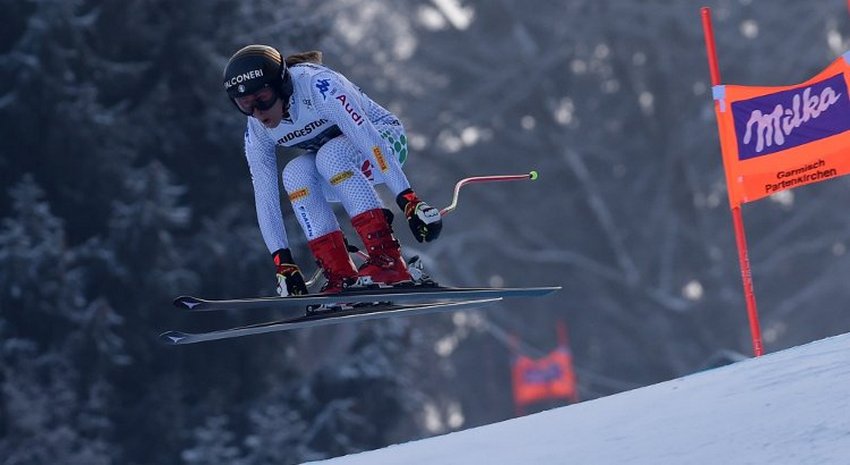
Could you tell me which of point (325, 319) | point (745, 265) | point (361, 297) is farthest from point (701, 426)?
point (745, 265)

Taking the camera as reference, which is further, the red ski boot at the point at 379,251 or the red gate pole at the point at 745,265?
the red gate pole at the point at 745,265

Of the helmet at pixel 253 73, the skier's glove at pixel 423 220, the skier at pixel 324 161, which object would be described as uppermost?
the helmet at pixel 253 73

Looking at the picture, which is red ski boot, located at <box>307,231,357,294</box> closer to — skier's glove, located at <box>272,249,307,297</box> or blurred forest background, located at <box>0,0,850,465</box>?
skier's glove, located at <box>272,249,307,297</box>

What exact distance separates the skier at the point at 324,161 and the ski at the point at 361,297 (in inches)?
8.5

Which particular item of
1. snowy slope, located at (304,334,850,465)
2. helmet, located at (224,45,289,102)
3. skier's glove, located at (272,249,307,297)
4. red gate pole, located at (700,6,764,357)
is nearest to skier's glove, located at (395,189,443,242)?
skier's glove, located at (272,249,307,297)

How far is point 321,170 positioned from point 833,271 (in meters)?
36.4

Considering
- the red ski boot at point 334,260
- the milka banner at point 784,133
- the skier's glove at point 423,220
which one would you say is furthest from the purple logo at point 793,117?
the red ski boot at point 334,260

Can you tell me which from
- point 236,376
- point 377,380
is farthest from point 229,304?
point 377,380

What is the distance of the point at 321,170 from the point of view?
10.1m

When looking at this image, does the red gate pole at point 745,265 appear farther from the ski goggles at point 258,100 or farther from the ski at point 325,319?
the ski goggles at point 258,100

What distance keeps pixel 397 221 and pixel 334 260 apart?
31.2 metres

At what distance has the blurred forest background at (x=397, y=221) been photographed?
2269 centimetres

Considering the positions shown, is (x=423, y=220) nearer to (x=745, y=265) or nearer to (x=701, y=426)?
(x=701, y=426)

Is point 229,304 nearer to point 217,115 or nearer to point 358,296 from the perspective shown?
point 358,296
